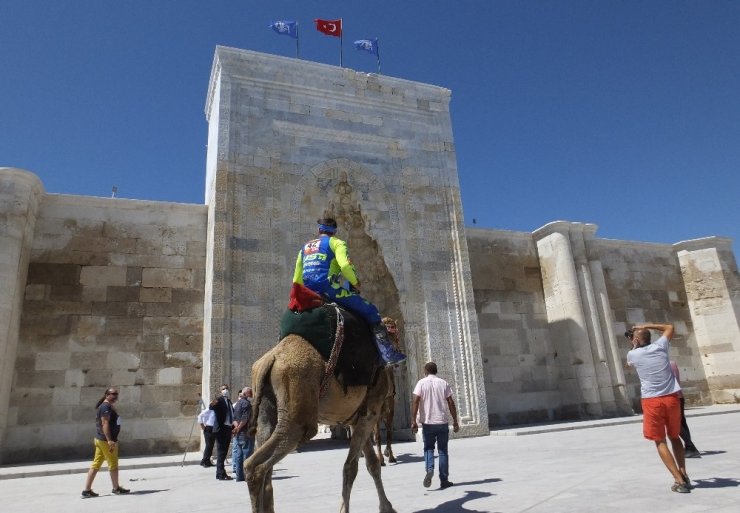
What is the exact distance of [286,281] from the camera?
11.2 metres

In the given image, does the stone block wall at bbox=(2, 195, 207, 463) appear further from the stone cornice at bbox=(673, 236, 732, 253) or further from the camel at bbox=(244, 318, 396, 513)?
the stone cornice at bbox=(673, 236, 732, 253)

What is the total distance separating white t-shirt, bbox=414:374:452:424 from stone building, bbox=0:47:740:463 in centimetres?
540

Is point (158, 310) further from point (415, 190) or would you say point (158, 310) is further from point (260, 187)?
point (415, 190)

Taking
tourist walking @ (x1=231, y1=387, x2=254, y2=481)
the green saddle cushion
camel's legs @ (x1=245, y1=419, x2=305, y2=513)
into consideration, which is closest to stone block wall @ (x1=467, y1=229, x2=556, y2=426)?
tourist walking @ (x1=231, y1=387, x2=254, y2=481)

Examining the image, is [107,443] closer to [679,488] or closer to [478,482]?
[478,482]

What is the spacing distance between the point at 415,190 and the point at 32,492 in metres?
9.99

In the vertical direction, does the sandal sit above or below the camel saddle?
below

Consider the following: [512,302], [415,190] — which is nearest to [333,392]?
[415,190]

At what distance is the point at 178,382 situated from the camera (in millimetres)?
10883

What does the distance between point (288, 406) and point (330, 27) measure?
13.4 meters

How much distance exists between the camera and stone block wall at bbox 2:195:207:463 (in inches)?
397

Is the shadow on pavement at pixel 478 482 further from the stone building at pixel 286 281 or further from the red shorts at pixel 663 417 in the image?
the stone building at pixel 286 281

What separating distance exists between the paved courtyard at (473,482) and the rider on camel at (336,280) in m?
1.51

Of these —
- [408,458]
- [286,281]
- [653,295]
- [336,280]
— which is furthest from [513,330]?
[336,280]
